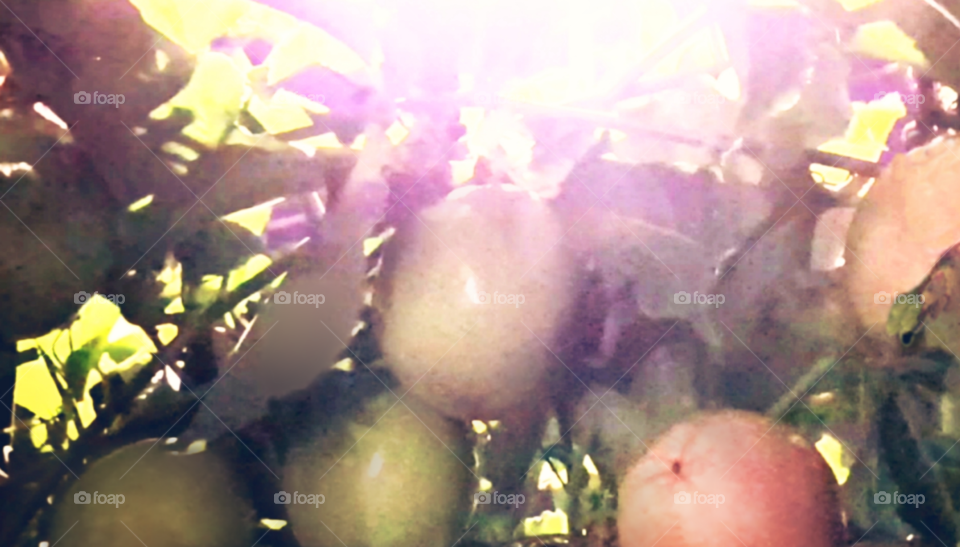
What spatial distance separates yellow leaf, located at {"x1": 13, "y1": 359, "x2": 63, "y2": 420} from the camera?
1077 mm

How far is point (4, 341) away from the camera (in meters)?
1.08

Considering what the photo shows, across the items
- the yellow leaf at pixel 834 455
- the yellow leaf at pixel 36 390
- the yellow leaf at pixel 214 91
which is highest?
the yellow leaf at pixel 214 91

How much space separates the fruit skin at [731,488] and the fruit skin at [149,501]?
2.77ft

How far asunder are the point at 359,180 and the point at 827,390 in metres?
1.06

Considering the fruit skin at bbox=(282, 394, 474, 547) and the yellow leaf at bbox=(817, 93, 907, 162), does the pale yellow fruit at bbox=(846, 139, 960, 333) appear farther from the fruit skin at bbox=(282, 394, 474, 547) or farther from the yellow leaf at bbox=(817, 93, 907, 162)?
the fruit skin at bbox=(282, 394, 474, 547)

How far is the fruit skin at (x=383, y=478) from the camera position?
1.11m

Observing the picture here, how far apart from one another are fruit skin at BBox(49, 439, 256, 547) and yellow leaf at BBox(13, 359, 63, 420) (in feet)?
0.49

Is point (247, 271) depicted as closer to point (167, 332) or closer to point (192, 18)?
point (167, 332)

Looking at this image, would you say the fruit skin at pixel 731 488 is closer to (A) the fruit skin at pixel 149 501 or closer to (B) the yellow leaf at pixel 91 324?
(A) the fruit skin at pixel 149 501

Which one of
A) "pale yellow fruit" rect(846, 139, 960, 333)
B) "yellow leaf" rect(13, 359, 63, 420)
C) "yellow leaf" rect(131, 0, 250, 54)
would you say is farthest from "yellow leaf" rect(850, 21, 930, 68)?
"yellow leaf" rect(13, 359, 63, 420)

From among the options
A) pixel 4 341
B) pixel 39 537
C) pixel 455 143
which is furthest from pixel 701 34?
pixel 39 537

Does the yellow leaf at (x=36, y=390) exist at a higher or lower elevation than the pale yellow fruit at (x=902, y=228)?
lower

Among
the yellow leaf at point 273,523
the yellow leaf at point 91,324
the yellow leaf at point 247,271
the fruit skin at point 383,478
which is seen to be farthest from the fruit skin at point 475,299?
A: the yellow leaf at point 91,324

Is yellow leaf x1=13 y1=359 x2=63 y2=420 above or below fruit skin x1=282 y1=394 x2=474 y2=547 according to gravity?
above
